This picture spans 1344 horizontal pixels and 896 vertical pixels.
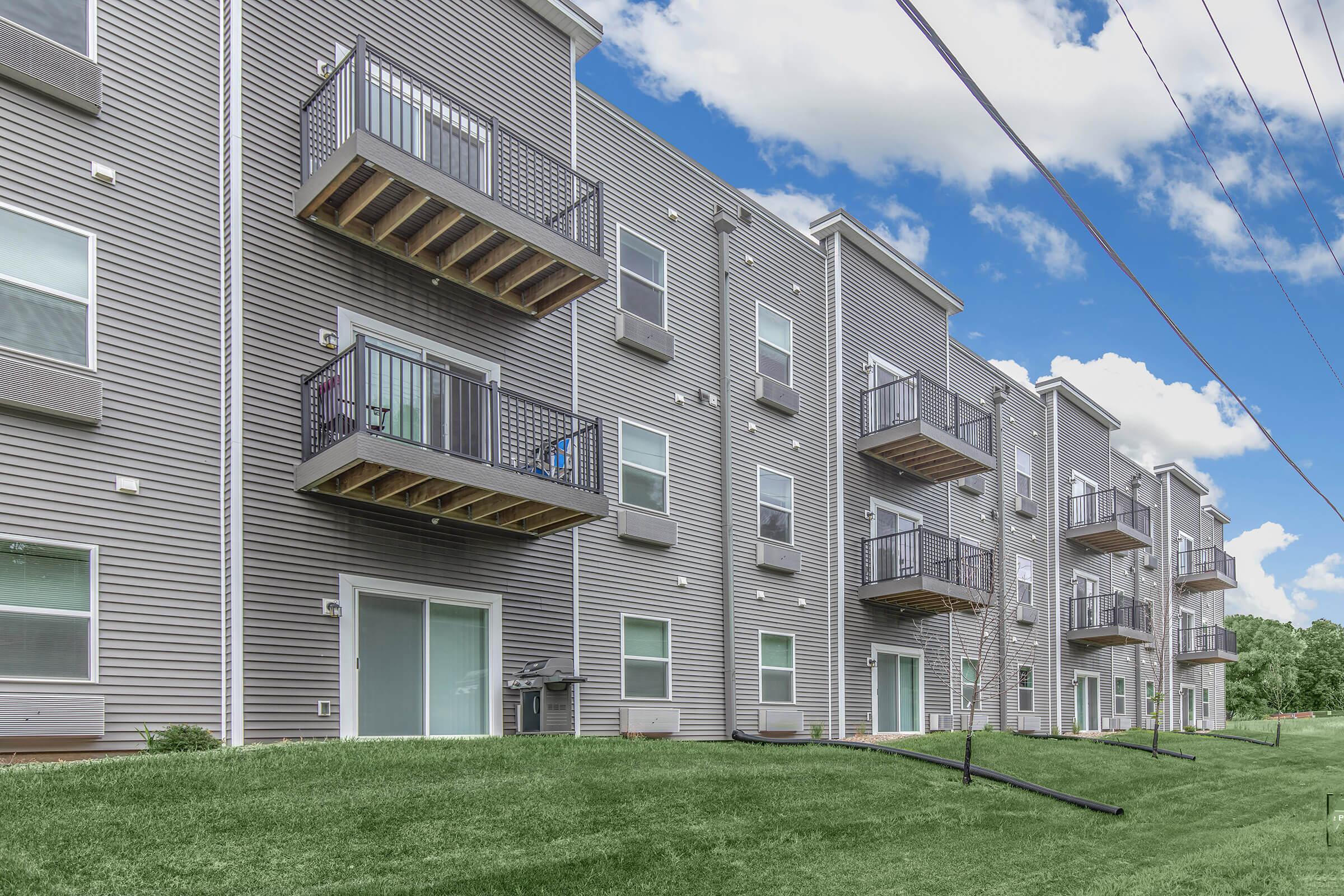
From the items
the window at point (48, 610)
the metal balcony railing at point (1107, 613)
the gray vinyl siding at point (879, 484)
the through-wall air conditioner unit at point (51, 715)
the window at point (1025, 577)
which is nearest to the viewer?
the through-wall air conditioner unit at point (51, 715)

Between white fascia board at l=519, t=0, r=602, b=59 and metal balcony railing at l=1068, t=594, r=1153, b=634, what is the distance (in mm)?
22178

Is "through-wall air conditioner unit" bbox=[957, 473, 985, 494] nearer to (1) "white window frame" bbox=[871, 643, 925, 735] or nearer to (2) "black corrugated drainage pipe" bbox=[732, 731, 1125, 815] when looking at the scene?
(1) "white window frame" bbox=[871, 643, 925, 735]

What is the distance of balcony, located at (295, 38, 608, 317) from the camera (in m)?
11.3

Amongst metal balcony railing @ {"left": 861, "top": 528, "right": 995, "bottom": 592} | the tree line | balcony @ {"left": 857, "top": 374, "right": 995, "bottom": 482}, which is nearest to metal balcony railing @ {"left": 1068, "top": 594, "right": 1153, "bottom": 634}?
balcony @ {"left": 857, "top": 374, "right": 995, "bottom": 482}

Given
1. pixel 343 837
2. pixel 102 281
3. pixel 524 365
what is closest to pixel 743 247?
pixel 524 365

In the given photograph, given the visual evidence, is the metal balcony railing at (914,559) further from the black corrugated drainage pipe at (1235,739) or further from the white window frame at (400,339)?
the black corrugated drainage pipe at (1235,739)

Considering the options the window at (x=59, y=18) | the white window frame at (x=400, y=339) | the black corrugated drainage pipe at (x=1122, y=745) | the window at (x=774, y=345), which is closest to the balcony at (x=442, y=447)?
the white window frame at (x=400, y=339)

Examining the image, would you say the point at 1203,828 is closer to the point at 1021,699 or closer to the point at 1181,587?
A: the point at 1021,699

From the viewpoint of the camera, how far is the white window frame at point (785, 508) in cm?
1873

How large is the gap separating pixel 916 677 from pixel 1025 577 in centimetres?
825

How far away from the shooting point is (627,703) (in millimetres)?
15273

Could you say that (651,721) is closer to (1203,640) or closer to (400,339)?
(400,339)

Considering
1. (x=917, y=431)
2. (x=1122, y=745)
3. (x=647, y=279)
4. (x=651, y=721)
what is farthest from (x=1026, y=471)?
(x=651, y=721)

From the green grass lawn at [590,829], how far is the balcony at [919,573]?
21.3ft
